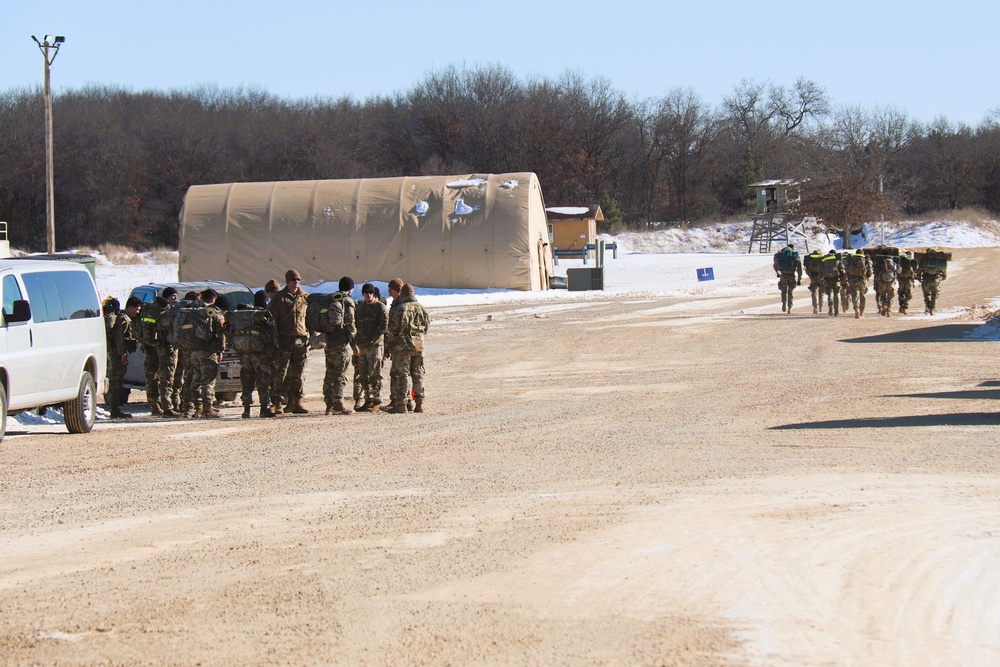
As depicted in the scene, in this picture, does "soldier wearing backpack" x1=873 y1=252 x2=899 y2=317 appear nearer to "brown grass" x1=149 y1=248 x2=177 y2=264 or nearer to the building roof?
the building roof

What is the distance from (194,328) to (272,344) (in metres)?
0.98

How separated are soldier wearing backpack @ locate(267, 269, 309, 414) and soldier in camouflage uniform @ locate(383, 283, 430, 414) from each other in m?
1.12

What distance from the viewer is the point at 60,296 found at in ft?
41.7

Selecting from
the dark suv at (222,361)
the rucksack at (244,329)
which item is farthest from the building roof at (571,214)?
the rucksack at (244,329)

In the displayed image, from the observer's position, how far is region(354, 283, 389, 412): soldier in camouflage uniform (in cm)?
1490

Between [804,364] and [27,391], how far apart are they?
41.2ft

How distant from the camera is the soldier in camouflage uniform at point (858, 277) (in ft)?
90.1

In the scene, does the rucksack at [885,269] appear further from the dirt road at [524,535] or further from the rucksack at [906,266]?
the dirt road at [524,535]

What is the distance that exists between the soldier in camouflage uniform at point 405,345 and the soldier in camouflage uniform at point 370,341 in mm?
164

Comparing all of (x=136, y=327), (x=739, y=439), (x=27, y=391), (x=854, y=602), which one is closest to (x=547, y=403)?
(x=739, y=439)

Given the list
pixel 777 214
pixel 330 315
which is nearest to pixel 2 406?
pixel 330 315

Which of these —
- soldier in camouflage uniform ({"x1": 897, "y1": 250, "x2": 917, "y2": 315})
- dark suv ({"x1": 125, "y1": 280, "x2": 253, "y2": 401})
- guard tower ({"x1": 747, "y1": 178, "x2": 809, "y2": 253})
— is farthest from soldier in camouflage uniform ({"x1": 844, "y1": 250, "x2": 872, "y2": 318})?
guard tower ({"x1": 747, "y1": 178, "x2": 809, "y2": 253})

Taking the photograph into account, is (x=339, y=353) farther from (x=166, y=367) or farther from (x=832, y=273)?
A: (x=832, y=273)

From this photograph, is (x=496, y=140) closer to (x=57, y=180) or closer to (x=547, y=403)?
(x=57, y=180)
